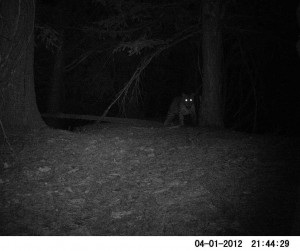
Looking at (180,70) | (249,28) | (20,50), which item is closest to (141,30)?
(249,28)

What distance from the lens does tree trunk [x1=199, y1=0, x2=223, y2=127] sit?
8.24m

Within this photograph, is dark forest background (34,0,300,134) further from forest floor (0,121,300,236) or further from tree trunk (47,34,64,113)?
forest floor (0,121,300,236)

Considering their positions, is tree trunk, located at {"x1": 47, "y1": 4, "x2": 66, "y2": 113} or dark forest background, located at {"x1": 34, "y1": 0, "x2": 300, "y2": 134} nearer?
dark forest background, located at {"x1": 34, "y1": 0, "x2": 300, "y2": 134}

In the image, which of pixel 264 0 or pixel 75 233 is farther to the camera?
pixel 264 0

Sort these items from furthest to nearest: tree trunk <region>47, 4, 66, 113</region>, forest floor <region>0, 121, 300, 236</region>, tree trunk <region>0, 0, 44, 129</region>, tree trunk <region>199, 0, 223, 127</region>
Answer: tree trunk <region>47, 4, 66, 113</region> < tree trunk <region>199, 0, 223, 127</region> < tree trunk <region>0, 0, 44, 129</region> < forest floor <region>0, 121, 300, 236</region>

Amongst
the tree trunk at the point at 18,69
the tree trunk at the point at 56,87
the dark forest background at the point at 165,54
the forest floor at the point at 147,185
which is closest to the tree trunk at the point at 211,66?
the dark forest background at the point at 165,54

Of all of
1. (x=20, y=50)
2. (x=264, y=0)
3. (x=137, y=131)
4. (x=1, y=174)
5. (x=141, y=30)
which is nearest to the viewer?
(x=1, y=174)

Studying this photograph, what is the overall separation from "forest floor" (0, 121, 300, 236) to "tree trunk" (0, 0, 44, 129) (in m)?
0.65

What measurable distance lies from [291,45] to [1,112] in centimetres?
769

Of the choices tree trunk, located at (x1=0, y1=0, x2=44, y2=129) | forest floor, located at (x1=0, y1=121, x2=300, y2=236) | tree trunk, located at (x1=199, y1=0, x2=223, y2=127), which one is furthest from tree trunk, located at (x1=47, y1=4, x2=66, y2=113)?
forest floor, located at (x1=0, y1=121, x2=300, y2=236)

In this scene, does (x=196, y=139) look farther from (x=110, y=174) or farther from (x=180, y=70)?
(x=180, y=70)

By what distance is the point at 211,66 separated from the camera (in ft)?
28.1

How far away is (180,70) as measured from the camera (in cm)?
1975

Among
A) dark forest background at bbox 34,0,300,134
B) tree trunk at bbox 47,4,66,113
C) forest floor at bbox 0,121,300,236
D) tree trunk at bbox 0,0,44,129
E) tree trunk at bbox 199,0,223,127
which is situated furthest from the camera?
tree trunk at bbox 47,4,66,113
